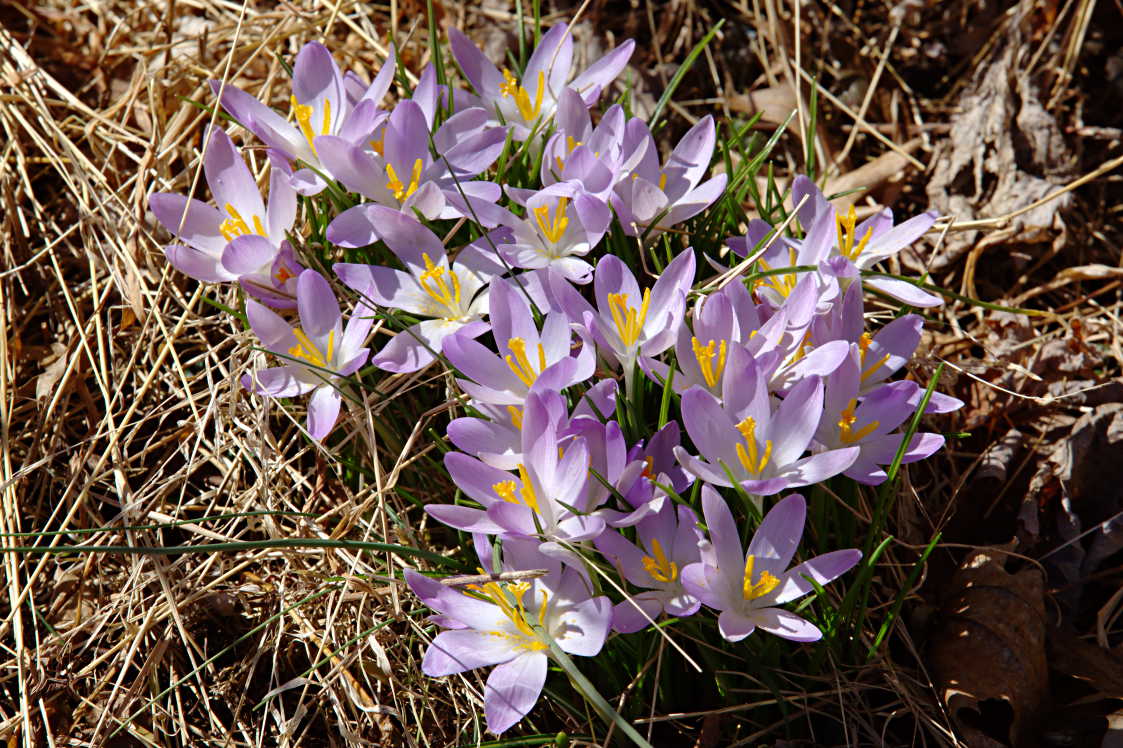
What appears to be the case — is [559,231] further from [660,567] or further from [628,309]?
[660,567]

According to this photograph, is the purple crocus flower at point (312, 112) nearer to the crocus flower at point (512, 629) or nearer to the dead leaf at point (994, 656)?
the crocus flower at point (512, 629)

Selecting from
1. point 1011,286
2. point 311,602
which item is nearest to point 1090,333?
point 1011,286

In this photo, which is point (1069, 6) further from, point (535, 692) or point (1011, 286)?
point (535, 692)

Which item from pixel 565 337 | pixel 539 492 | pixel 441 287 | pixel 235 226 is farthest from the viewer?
pixel 235 226

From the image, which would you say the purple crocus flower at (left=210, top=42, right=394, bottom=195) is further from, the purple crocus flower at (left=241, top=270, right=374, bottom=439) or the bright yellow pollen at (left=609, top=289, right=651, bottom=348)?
the bright yellow pollen at (left=609, top=289, right=651, bottom=348)

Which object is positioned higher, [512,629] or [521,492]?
[521,492]

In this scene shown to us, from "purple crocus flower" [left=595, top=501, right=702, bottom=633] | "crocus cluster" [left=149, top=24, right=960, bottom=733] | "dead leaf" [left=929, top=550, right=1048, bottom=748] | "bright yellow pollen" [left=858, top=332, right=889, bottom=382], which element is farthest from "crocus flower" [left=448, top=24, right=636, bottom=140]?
"dead leaf" [left=929, top=550, right=1048, bottom=748]

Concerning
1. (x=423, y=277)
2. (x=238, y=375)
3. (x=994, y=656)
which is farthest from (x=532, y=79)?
(x=994, y=656)
